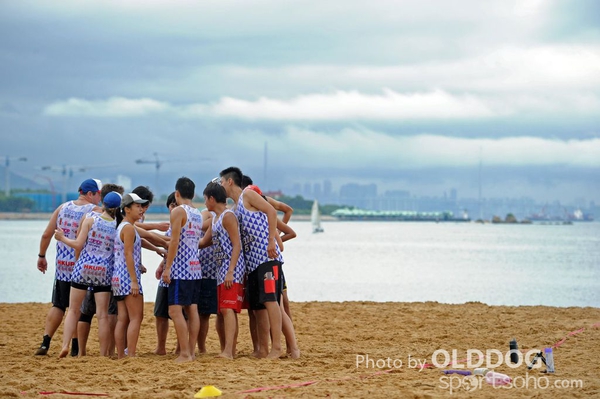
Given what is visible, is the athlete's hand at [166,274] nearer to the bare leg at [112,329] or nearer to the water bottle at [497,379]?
the bare leg at [112,329]

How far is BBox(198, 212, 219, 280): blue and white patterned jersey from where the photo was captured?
9.02m

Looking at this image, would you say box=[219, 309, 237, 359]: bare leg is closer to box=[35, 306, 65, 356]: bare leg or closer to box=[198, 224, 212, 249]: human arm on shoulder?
box=[198, 224, 212, 249]: human arm on shoulder

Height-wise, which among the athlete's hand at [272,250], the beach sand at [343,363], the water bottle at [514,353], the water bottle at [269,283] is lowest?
the beach sand at [343,363]

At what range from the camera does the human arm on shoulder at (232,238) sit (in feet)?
28.4

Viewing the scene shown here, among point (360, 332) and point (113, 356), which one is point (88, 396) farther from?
point (360, 332)

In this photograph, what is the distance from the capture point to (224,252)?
29.0ft

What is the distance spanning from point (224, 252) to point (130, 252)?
36.4 inches

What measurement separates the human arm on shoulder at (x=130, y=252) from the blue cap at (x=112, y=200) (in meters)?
0.32

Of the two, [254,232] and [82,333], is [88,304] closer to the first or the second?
[82,333]

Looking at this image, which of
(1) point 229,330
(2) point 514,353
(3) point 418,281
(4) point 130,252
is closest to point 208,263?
(1) point 229,330

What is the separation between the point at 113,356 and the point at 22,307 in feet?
22.2

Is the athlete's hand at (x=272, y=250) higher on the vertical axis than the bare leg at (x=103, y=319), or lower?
higher

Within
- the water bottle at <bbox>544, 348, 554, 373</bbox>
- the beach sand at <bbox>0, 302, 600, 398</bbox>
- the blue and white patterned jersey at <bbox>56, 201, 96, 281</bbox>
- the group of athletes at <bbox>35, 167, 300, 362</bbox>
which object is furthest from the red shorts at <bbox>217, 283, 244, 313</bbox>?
the water bottle at <bbox>544, 348, 554, 373</bbox>

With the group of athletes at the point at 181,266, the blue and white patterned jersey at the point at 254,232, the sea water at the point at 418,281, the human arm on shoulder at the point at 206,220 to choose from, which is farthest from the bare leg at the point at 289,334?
the sea water at the point at 418,281
